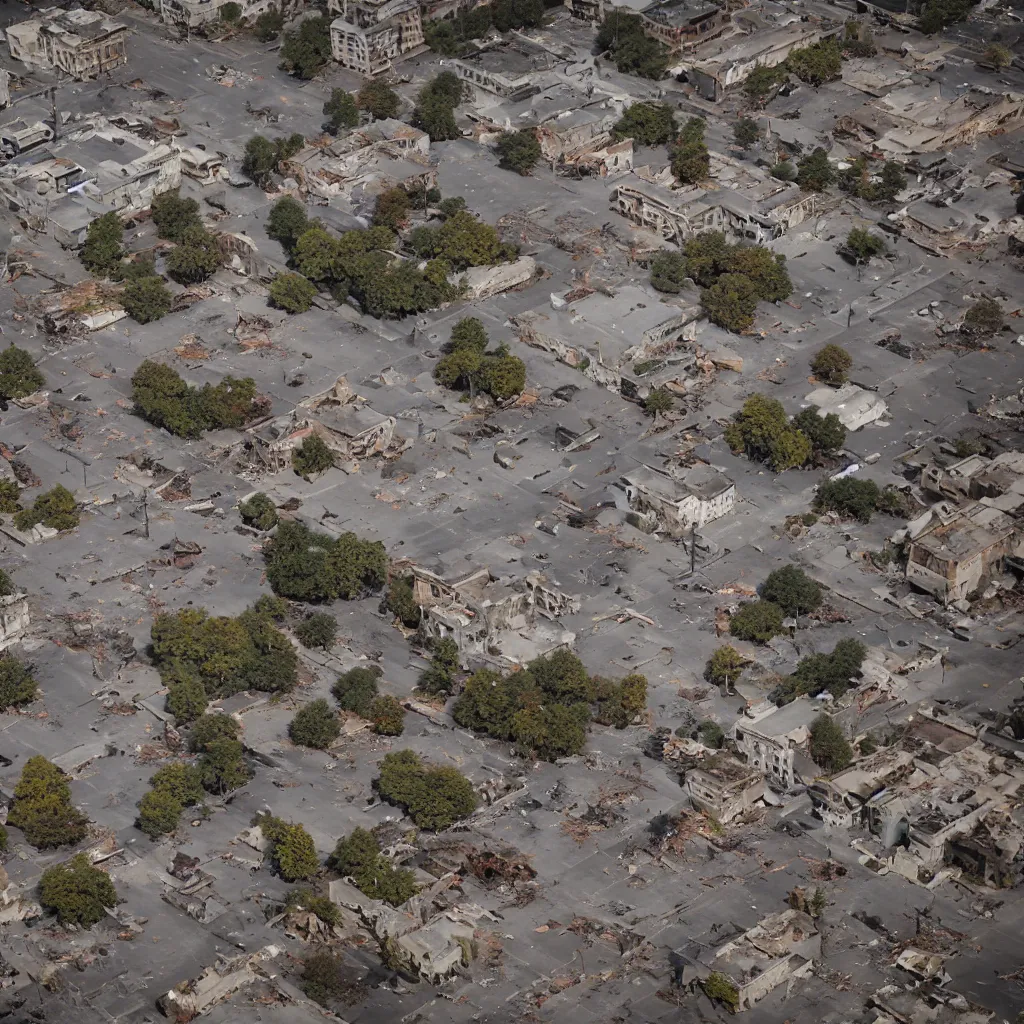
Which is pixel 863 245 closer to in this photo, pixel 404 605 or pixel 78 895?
pixel 404 605

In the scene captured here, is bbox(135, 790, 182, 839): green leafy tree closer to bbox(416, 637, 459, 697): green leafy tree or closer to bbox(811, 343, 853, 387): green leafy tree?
bbox(416, 637, 459, 697): green leafy tree

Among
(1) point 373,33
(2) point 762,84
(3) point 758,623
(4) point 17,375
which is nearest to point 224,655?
(3) point 758,623

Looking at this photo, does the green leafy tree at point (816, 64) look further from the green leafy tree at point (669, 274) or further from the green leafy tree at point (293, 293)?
the green leafy tree at point (293, 293)

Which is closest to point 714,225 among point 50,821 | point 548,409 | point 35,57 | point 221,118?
point 548,409

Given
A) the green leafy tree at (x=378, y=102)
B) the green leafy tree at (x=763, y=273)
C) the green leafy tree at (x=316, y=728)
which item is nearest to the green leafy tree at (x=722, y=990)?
the green leafy tree at (x=316, y=728)

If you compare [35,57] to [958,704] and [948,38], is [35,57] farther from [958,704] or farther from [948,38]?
[958,704]

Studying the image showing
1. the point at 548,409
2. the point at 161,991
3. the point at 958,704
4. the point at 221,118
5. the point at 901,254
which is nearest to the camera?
the point at 161,991
